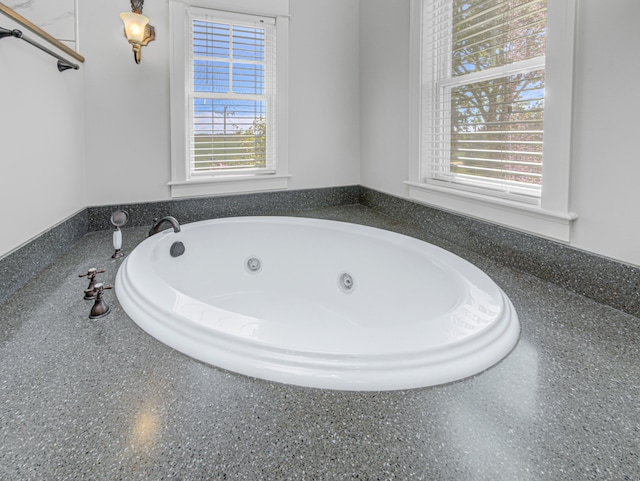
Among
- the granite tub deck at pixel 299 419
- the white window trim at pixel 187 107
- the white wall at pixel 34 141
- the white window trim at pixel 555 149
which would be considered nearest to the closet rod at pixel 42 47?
the white wall at pixel 34 141

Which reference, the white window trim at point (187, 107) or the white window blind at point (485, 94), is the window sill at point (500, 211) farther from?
the white window trim at point (187, 107)

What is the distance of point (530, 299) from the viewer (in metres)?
1.26

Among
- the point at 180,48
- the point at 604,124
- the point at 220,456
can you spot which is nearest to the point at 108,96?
the point at 180,48

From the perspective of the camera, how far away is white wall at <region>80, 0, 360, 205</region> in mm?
2205

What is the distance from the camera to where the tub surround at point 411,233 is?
1.25 meters

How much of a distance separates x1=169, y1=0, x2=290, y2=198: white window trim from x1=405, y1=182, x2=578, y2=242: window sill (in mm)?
997

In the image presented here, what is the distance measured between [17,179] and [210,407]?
1282 millimetres

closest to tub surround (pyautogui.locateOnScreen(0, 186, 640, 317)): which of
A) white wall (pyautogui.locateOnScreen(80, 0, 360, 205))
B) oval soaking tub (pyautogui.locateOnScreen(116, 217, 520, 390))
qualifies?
white wall (pyautogui.locateOnScreen(80, 0, 360, 205))

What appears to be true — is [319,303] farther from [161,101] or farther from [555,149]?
[161,101]

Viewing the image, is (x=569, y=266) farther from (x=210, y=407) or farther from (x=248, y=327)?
(x=210, y=407)

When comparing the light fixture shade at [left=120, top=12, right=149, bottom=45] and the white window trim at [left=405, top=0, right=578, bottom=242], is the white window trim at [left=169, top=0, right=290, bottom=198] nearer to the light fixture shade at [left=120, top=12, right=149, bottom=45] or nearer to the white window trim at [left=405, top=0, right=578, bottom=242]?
the light fixture shade at [left=120, top=12, right=149, bottom=45]

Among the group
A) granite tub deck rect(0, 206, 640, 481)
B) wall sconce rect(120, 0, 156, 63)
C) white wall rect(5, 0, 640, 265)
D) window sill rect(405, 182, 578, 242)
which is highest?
wall sconce rect(120, 0, 156, 63)

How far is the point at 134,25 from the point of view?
205 cm

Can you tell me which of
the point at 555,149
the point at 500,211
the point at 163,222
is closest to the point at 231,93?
the point at 163,222
